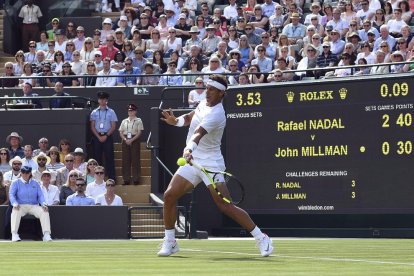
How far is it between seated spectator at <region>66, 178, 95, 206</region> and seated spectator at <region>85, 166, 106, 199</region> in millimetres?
629

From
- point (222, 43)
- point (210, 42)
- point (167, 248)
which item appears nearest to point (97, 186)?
point (222, 43)

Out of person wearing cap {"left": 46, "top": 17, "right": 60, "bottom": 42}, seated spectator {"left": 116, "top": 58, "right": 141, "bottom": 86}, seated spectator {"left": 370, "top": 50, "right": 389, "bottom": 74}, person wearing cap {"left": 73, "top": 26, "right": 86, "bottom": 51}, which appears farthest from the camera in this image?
person wearing cap {"left": 46, "top": 17, "right": 60, "bottom": 42}

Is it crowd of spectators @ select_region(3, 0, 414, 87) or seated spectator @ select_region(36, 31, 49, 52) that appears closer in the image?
crowd of spectators @ select_region(3, 0, 414, 87)

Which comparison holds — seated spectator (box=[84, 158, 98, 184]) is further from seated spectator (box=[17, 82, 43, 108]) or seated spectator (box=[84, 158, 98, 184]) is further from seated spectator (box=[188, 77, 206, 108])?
seated spectator (box=[17, 82, 43, 108])

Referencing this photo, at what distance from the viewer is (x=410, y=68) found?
2270 centimetres

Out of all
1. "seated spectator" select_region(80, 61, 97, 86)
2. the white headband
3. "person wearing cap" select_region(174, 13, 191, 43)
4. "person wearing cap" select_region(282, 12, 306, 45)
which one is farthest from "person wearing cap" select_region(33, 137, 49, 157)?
the white headband

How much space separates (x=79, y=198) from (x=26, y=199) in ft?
4.57

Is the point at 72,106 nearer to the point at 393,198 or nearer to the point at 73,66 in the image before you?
the point at 73,66

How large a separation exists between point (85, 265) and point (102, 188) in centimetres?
1205

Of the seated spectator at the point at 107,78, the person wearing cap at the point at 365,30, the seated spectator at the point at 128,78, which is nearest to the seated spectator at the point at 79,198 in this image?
the seated spectator at the point at 128,78

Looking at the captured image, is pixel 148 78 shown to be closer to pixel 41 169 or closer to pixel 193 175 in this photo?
pixel 41 169

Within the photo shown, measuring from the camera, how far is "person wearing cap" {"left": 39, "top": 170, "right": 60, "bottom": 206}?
78.4 feet

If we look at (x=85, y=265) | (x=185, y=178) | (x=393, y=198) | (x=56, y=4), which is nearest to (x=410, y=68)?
(x=393, y=198)

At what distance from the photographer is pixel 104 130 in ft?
87.9
